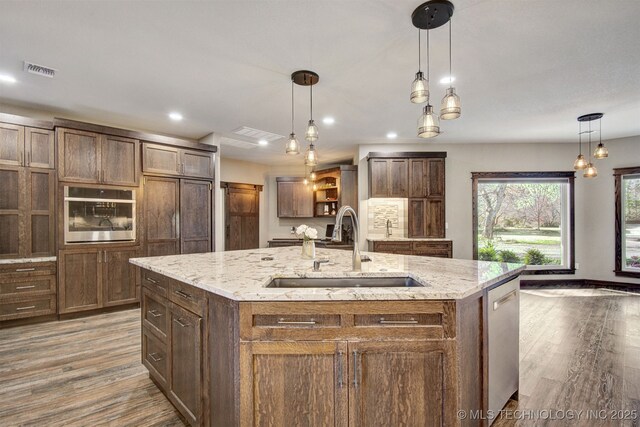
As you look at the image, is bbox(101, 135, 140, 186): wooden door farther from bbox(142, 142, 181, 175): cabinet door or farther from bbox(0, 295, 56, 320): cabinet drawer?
bbox(0, 295, 56, 320): cabinet drawer

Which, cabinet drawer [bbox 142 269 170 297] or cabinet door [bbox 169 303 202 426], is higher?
cabinet drawer [bbox 142 269 170 297]

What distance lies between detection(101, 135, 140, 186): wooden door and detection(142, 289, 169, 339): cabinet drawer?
248 cm

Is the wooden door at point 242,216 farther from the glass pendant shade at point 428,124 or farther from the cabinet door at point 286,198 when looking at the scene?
the glass pendant shade at point 428,124

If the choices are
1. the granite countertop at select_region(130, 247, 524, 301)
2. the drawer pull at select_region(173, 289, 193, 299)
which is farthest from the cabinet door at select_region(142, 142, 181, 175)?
the drawer pull at select_region(173, 289, 193, 299)

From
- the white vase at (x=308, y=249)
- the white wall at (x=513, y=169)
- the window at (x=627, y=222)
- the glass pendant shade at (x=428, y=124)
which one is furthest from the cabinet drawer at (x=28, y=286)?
the window at (x=627, y=222)

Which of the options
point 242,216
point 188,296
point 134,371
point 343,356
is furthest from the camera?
point 242,216

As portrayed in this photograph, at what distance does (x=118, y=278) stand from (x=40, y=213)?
121 cm

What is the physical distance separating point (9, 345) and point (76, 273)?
95cm

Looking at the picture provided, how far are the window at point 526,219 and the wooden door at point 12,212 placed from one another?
6.89 metres

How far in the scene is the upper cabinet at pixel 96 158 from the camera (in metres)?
3.72

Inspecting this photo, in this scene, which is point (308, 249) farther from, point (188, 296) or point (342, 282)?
point (188, 296)

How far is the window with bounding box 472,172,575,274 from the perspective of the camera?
18.7 ft

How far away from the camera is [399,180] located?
18.0ft

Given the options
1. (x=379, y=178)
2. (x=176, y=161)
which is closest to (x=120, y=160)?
(x=176, y=161)
